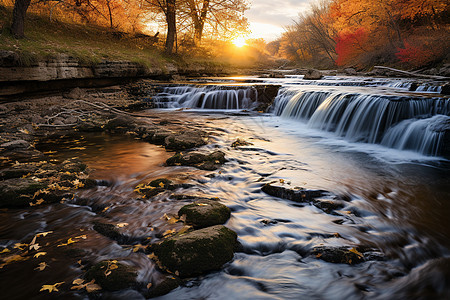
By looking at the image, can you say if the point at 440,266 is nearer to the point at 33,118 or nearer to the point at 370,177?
the point at 370,177

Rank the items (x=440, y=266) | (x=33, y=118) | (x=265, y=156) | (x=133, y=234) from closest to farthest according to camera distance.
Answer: (x=440, y=266)
(x=133, y=234)
(x=265, y=156)
(x=33, y=118)

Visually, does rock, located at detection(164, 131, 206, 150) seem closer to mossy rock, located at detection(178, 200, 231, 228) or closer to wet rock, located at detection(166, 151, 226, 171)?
wet rock, located at detection(166, 151, 226, 171)

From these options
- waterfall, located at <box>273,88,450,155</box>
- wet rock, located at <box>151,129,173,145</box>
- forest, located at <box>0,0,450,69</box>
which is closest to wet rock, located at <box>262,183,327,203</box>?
wet rock, located at <box>151,129,173,145</box>

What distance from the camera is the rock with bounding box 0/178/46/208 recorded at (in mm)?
3945

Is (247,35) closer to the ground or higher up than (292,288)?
higher up

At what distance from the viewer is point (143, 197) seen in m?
4.36

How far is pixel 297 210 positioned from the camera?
4090mm

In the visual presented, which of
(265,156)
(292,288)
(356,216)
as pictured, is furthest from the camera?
(265,156)

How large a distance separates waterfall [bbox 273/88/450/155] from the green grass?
34.9 ft

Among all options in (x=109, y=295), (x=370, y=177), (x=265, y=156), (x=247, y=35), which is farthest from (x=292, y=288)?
(x=247, y=35)

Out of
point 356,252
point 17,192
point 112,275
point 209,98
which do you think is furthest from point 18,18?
point 356,252

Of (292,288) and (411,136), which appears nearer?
(292,288)

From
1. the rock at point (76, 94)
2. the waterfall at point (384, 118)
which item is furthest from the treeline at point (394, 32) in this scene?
the rock at point (76, 94)

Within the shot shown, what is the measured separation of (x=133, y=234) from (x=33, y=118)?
26.6 feet
